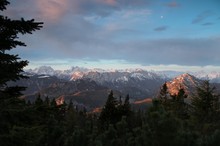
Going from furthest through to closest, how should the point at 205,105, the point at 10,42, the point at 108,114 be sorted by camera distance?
the point at 108,114 < the point at 205,105 < the point at 10,42

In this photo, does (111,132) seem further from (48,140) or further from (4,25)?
(4,25)

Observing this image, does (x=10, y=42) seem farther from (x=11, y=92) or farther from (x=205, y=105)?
(x=205, y=105)

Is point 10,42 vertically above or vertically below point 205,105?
above

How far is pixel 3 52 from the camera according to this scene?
13.0 meters

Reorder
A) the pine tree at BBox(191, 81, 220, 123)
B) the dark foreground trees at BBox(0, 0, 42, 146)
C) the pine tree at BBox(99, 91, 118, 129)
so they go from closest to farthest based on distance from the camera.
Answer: the dark foreground trees at BBox(0, 0, 42, 146), the pine tree at BBox(191, 81, 220, 123), the pine tree at BBox(99, 91, 118, 129)

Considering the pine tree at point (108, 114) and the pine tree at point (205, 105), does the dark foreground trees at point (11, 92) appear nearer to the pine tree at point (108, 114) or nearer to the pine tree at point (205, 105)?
the pine tree at point (205, 105)

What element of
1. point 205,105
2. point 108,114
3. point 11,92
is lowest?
point 108,114

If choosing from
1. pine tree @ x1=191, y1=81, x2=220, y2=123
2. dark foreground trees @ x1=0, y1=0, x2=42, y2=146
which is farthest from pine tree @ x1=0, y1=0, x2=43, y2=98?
pine tree @ x1=191, y1=81, x2=220, y2=123

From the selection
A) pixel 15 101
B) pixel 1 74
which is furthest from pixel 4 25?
pixel 15 101

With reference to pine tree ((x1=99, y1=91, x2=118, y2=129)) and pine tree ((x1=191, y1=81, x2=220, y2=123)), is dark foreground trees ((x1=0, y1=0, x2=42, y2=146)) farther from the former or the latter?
pine tree ((x1=99, y1=91, x2=118, y2=129))

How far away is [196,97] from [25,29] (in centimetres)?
4034

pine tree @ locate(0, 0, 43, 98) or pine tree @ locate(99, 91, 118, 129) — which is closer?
pine tree @ locate(0, 0, 43, 98)

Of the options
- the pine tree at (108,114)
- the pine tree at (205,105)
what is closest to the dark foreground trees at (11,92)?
the pine tree at (205,105)

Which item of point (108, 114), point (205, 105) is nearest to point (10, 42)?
point (205, 105)
